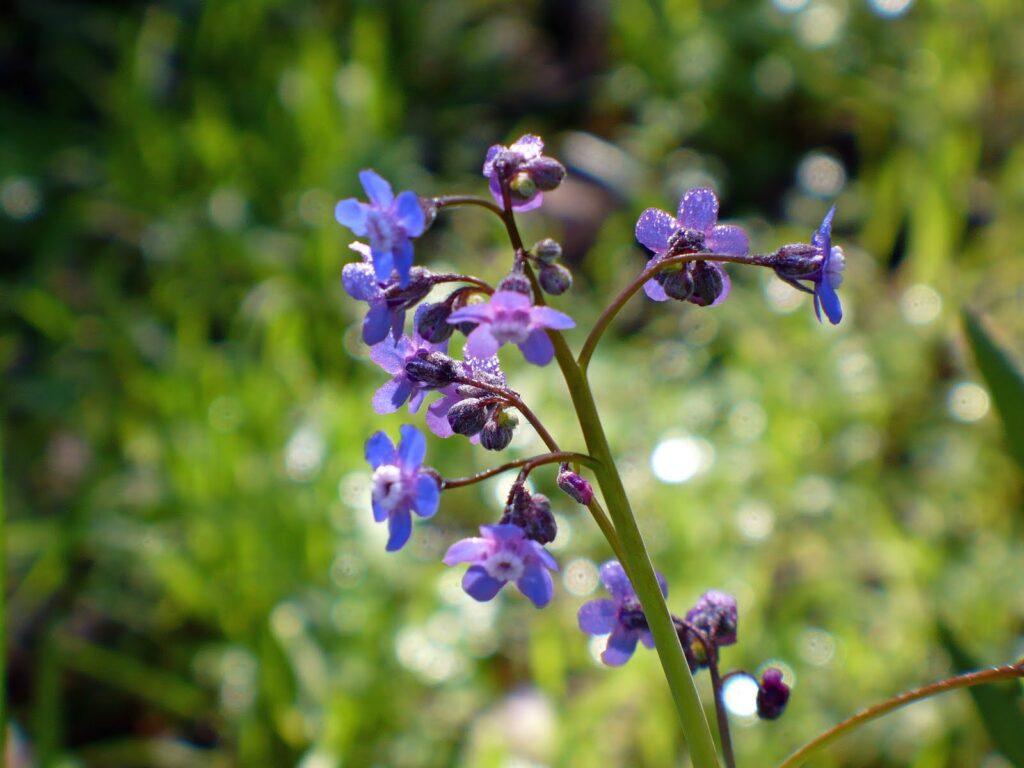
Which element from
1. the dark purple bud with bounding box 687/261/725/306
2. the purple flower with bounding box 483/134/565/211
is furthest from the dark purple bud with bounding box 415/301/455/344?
the dark purple bud with bounding box 687/261/725/306

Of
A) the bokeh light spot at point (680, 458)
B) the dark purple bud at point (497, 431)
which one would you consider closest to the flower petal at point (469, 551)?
the dark purple bud at point (497, 431)

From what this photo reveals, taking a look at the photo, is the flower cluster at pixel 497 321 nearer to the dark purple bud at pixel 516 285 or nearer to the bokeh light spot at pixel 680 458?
the dark purple bud at pixel 516 285

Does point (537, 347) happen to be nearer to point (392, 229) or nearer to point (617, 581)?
point (392, 229)

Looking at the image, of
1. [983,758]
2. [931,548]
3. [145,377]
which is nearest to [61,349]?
[145,377]

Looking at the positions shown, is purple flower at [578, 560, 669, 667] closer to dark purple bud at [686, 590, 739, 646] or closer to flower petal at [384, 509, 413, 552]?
dark purple bud at [686, 590, 739, 646]

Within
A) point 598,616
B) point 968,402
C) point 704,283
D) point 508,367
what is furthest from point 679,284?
point 968,402
